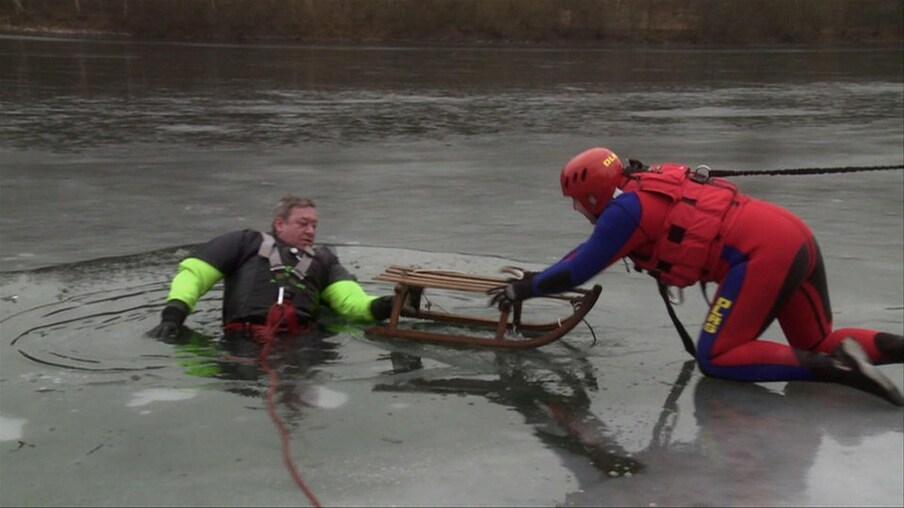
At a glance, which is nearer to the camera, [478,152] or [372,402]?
[372,402]

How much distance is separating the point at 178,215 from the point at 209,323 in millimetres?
3898

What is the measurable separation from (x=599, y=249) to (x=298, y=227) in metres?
1.99

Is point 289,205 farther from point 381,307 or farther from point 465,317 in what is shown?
point 465,317

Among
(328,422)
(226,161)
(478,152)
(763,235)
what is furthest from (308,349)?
(478,152)

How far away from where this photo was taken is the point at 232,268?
732 cm

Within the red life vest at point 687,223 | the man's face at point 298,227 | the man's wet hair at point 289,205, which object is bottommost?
the man's face at point 298,227

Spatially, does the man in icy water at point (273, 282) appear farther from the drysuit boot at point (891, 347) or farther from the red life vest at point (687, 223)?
the drysuit boot at point (891, 347)

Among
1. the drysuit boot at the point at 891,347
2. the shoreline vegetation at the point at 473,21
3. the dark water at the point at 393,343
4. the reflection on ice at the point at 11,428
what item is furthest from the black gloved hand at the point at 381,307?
the shoreline vegetation at the point at 473,21

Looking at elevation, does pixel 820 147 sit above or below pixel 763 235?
below

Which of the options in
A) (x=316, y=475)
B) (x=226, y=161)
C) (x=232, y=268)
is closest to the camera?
(x=316, y=475)

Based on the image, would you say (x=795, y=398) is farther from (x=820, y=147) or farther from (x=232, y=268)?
(x=820, y=147)

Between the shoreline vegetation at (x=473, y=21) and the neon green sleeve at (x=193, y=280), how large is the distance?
36071 mm

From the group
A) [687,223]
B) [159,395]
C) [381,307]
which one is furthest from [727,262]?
[159,395]

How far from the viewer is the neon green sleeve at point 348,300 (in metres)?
7.36
